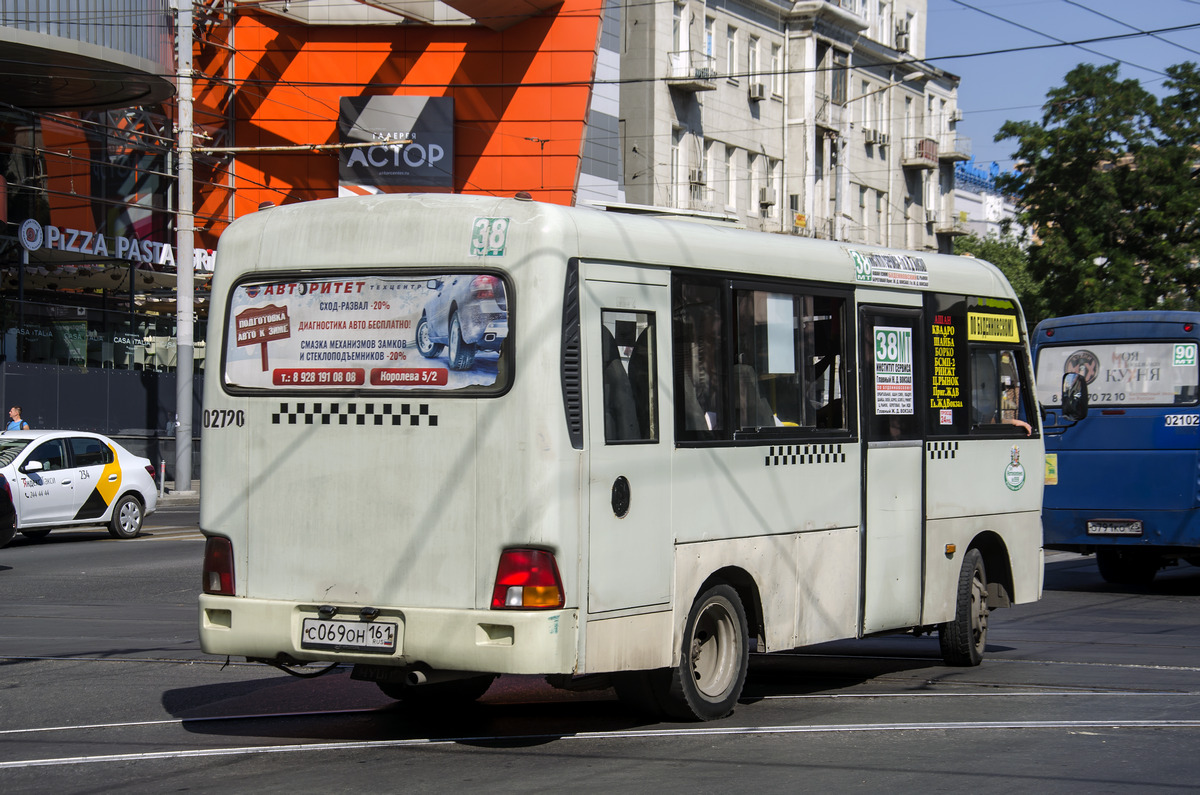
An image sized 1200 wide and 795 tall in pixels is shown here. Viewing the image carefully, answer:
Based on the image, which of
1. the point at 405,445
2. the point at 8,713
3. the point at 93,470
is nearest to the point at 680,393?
the point at 405,445

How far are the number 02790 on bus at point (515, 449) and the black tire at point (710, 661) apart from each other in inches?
0.6

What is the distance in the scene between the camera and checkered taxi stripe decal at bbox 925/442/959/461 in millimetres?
10121

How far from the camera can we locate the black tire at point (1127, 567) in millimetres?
17547

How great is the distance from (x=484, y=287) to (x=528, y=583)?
142 centimetres

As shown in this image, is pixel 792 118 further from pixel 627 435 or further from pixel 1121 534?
pixel 627 435

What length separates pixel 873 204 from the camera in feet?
200

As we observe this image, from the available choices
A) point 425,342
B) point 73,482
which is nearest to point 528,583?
point 425,342

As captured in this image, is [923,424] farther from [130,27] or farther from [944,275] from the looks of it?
[130,27]

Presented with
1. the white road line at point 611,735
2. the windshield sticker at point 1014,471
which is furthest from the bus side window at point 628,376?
the windshield sticker at point 1014,471

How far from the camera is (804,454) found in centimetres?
886

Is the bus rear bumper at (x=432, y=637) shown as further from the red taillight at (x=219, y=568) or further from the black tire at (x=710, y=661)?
the black tire at (x=710, y=661)

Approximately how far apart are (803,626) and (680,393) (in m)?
1.82

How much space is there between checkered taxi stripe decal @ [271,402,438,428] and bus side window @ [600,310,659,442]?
0.87m

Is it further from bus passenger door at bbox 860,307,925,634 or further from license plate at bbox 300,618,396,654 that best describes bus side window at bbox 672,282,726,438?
license plate at bbox 300,618,396,654
